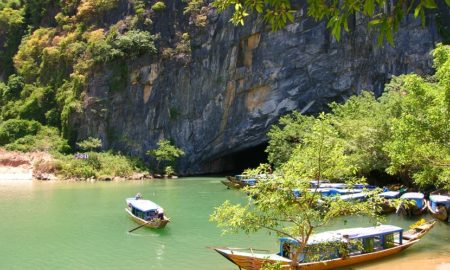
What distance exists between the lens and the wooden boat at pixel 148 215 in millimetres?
17766

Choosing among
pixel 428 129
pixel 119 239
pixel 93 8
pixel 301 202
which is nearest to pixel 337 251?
pixel 301 202

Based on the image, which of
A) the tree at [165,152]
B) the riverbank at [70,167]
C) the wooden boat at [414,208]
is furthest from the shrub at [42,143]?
the wooden boat at [414,208]

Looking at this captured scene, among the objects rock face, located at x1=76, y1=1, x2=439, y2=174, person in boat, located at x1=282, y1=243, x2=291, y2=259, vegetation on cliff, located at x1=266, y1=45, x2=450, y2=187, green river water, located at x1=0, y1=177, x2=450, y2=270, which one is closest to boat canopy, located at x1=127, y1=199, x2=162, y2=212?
green river water, located at x1=0, y1=177, x2=450, y2=270

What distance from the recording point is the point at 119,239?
16281mm

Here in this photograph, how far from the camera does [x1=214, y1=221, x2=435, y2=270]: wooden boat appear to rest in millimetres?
11461

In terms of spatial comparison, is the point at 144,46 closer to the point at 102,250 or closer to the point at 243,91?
the point at 243,91

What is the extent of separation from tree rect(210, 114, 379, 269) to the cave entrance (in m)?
40.7

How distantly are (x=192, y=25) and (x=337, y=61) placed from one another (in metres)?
15.1

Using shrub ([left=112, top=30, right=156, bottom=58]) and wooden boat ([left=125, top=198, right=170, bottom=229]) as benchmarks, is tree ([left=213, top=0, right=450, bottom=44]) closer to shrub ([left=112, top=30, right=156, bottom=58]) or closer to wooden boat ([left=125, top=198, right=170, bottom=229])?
wooden boat ([left=125, top=198, right=170, bottom=229])

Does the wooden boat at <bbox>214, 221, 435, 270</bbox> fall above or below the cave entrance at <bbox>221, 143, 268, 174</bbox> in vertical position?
below

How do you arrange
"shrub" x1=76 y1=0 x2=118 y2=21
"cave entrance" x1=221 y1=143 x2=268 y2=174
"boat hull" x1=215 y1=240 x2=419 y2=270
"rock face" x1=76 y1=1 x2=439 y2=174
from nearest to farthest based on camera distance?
1. "boat hull" x1=215 y1=240 x2=419 y2=270
2. "rock face" x1=76 y1=1 x2=439 y2=174
3. "shrub" x1=76 y1=0 x2=118 y2=21
4. "cave entrance" x1=221 y1=143 x2=268 y2=174

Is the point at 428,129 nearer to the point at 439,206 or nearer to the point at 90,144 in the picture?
the point at 439,206

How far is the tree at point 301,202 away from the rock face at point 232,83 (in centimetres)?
2975

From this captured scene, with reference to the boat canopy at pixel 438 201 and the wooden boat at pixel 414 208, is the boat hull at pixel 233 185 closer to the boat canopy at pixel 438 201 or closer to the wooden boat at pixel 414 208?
the wooden boat at pixel 414 208
